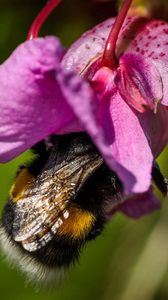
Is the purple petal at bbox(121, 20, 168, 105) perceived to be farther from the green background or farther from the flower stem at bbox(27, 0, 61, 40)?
the green background

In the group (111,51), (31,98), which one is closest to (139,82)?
(111,51)

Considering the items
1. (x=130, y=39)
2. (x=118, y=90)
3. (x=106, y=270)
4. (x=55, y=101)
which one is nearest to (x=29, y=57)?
(x=55, y=101)

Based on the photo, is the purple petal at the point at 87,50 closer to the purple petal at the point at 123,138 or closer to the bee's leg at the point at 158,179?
the purple petal at the point at 123,138

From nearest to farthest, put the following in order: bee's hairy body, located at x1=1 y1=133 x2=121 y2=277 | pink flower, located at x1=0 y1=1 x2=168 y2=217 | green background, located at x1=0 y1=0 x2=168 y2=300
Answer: pink flower, located at x1=0 y1=1 x2=168 y2=217
bee's hairy body, located at x1=1 y1=133 x2=121 y2=277
green background, located at x1=0 y1=0 x2=168 y2=300

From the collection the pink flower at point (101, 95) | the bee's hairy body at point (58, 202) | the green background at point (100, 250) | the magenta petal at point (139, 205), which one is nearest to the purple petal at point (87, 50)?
the pink flower at point (101, 95)

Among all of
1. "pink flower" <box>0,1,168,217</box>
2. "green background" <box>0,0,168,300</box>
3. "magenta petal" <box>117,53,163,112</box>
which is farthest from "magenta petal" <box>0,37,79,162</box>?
"green background" <box>0,0,168,300</box>

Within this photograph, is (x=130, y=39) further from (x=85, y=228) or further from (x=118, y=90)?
(x=85, y=228)
